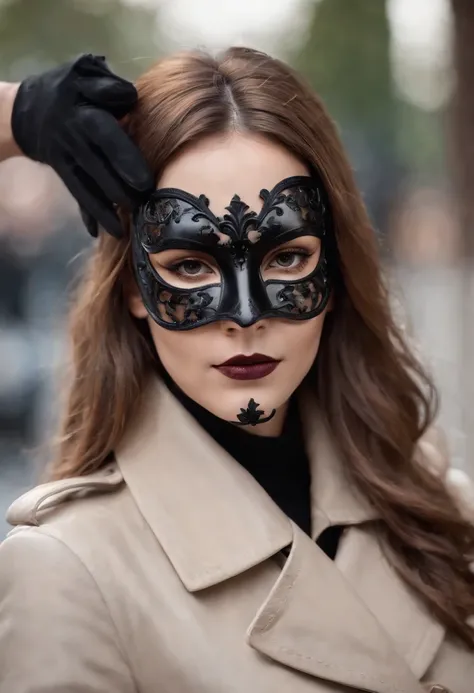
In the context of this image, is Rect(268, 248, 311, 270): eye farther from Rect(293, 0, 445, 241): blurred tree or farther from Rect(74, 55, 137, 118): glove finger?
→ Rect(293, 0, 445, 241): blurred tree

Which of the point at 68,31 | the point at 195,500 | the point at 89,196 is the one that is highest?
the point at 68,31

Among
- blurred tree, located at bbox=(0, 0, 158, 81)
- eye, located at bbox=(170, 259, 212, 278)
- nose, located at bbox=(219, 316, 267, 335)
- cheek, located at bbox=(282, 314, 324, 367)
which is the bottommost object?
cheek, located at bbox=(282, 314, 324, 367)

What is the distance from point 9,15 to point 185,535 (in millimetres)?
1598

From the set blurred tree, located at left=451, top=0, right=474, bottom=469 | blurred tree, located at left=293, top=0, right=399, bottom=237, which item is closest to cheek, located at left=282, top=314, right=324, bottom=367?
A: blurred tree, located at left=451, top=0, right=474, bottom=469

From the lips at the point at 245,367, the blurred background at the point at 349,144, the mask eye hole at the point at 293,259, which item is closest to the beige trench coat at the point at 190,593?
the lips at the point at 245,367

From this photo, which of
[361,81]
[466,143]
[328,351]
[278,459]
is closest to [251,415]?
[278,459]

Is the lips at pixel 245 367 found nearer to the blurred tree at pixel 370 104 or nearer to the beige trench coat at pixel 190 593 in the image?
the beige trench coat at pixel 190 593

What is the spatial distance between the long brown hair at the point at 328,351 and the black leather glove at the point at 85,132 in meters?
0.04

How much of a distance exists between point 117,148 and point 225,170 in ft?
0.46

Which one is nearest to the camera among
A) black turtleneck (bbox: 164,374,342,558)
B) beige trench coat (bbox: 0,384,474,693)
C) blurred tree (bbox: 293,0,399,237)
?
beige trench coat (bbox: 0,384,474,693)

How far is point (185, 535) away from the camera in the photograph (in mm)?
1150

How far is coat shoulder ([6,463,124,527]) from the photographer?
1.13 metres

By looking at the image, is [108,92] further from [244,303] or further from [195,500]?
[195,500]

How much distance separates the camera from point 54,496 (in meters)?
1.14
